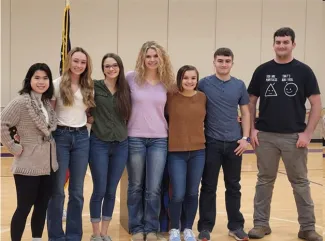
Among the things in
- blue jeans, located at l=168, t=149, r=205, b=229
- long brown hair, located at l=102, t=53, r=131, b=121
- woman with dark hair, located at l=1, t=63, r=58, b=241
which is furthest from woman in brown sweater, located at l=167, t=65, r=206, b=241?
woman with dark hair, located at l=1, t=63, r=58, b=241

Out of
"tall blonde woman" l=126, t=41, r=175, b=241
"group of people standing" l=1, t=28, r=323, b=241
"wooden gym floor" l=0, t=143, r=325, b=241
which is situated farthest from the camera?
"wooden gym floor" l=0, t=143, r=325, b=241

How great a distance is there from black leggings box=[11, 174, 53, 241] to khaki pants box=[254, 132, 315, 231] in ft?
6.78

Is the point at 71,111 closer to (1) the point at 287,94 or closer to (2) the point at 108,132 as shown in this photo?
(2) the point at 108,132

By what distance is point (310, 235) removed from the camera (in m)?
4.52

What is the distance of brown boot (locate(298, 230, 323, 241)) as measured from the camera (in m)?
4.48

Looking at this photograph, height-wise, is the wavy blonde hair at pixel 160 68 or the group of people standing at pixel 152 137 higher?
the wavy blonde hair at pixel 160 68

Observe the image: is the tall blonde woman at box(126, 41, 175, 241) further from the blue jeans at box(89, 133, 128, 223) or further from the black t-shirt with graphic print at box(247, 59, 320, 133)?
the black t-shirt with graphic print at box(247, 59, 320, 133)

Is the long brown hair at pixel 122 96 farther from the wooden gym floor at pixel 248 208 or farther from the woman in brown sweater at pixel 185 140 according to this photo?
the wooden gym floor at pixel 248 208

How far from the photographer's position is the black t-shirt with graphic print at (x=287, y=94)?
14.6 feet

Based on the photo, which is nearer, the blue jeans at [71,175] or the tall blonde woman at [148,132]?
the blue jeans at [71,175]

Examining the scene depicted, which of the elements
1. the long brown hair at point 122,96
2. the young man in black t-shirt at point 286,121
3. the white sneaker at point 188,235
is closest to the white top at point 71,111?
the long brown hair at point 122,96

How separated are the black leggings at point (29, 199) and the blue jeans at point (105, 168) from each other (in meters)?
0.43

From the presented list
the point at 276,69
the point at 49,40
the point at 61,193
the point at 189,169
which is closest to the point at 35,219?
the point at 61,193

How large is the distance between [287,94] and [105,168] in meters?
1.81
